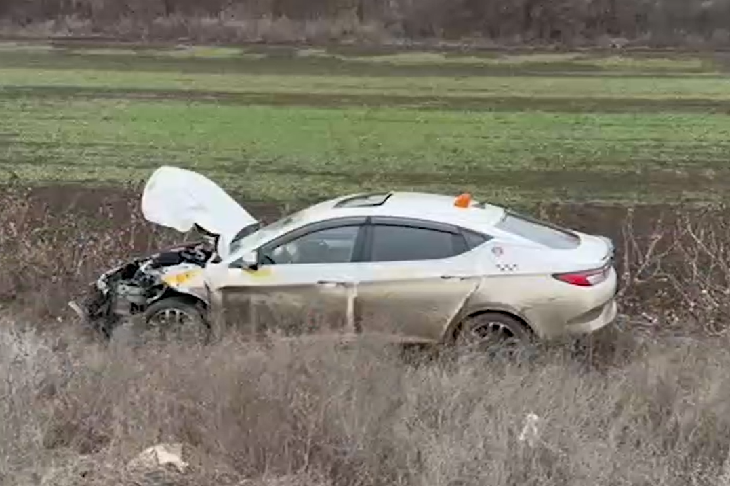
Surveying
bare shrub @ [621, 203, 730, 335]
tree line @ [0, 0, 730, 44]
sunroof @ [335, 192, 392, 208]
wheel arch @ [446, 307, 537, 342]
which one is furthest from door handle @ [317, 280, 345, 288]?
tree line @ [0, 0, 730, 44]

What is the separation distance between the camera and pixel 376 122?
29.6 metres

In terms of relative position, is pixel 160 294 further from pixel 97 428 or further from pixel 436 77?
pixel 436 77

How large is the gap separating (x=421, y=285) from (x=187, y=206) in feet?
9.73

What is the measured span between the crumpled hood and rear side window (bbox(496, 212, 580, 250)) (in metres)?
2.89

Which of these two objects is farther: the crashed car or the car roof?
the car roof

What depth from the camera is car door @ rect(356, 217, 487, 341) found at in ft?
34.6

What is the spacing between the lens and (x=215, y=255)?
446 inches

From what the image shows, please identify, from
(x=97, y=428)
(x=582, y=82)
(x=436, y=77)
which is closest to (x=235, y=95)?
(x=436, y=77)

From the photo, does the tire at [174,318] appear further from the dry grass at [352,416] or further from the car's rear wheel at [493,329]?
the car's rear wheel at [493,329]

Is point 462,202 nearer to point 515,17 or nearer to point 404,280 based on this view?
point 404,280

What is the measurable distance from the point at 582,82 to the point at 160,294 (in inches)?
1163

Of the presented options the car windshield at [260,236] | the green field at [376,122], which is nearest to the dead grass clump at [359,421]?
the car windshield at [260,236]

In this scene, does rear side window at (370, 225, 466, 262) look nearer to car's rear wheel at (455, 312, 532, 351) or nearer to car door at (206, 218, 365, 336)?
car door at (206, 218, 365, 336)

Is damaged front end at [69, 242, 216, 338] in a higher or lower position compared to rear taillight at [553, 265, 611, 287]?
lower
